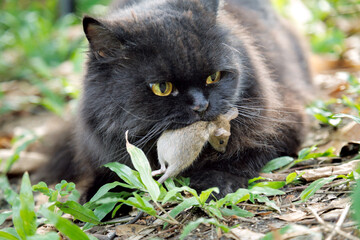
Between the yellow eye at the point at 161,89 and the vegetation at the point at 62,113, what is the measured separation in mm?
375

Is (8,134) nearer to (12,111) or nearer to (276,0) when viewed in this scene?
(12,111)

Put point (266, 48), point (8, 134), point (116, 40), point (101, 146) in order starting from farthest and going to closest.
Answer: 1. point (8, 134)
2. point (266, 48)
3. point (101, 146)
4. point (116, 40)

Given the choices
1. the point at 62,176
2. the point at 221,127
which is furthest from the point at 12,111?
the point at 221,127

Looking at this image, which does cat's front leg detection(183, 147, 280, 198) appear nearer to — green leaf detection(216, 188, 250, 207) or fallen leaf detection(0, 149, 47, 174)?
green leaf detection(216, 188, 250, 207)

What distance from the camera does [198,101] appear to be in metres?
2.56

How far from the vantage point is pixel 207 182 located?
2.84 meters

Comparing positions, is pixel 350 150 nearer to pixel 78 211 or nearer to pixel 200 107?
pixel 200 107

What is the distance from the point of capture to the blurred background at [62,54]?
5.07m

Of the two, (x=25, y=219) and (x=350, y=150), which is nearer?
(x=25, y=219)

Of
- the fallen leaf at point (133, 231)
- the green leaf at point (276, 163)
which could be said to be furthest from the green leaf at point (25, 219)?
the green leaf at point (276, 163)

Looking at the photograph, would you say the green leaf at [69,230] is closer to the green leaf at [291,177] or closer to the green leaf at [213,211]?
the green leaf at [213,211]

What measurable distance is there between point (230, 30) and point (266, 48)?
0.74 m

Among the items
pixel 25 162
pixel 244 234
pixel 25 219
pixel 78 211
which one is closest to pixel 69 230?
pixel 25 219

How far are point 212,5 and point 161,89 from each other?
821 mm
